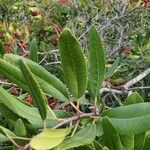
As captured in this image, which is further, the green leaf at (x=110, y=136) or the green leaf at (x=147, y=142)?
the green leaf at (x=147, y=142)

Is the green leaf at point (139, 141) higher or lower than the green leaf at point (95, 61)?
lower

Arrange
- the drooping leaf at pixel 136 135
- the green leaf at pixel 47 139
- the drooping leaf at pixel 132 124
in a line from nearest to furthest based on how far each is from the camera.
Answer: the green leaf at pixel 47 139 → the drooping leaf at pixel 132 124 → the drooping leaf at pixel 136 135

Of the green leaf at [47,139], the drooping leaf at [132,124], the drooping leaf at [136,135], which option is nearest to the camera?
the green leaf at [47,139]

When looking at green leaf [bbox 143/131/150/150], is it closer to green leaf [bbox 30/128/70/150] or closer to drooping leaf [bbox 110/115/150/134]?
drooping leaf [bbox 110/115/150/134]

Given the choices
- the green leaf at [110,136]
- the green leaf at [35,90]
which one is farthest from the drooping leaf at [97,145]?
the green leaf at [35,90]

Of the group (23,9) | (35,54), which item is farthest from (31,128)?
(23,9)

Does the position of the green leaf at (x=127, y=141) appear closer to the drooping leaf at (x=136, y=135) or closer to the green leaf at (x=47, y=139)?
the drooping leaf at (x=136, y=135)
